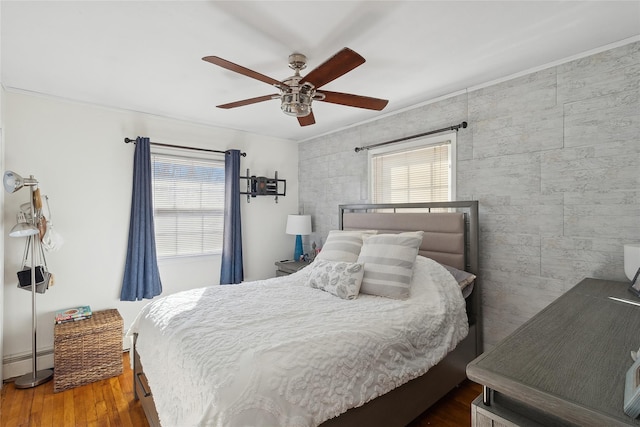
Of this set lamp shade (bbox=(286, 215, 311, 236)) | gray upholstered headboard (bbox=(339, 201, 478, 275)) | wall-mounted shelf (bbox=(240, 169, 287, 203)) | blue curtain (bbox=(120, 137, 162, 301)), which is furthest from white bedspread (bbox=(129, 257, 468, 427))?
wall-mounted shelf (bbox=(240, 169, 287, 203))

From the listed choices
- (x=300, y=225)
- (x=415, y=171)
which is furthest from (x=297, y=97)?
(x=300, y=225)

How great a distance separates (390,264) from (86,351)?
2.66 meters

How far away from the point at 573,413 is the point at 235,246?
11.5 feet

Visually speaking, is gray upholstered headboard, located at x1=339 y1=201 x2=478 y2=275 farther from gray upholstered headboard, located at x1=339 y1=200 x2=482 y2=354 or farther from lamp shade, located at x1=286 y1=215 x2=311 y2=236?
lamp shade, located at x1=286 y1=215 x2=311 y2=236

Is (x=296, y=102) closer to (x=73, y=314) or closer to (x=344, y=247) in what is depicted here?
(x=344, y=247)

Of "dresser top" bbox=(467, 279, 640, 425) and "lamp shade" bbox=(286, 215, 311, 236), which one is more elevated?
"lamp shade" bbox=(286, 215, 311, 236)

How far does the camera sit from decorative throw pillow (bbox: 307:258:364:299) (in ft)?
7.26

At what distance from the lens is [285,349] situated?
1.38 m

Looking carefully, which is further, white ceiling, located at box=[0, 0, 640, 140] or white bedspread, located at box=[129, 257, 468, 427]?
white ceiling, located at box=[0, 0, 640, 140]

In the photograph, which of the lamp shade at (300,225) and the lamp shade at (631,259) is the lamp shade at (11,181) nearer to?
the lamp shade at (300,225)

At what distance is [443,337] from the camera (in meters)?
1.96

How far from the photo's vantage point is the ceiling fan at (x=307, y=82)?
1533 mm

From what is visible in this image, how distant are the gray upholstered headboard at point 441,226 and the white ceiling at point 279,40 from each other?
109 centimetres

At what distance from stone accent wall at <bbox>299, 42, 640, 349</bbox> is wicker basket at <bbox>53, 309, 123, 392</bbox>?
10.7 ft
